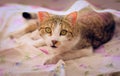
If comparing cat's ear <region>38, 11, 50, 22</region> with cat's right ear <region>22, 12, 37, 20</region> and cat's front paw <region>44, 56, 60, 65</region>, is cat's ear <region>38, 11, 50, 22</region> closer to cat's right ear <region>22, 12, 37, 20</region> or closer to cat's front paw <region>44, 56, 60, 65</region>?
cat's right ear <region>22, 12, 37, 20</region>

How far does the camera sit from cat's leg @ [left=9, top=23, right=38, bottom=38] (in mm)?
1293

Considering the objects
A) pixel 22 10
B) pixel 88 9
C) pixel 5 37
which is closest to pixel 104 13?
pixel 88 9

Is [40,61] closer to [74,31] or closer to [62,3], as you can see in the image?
[74,31]

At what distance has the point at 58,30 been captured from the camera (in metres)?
1.22

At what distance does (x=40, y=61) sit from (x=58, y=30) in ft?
0.64

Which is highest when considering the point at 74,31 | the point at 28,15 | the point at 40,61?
the point at 28,15

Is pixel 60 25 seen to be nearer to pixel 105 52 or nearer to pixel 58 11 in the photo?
pixel 58 11

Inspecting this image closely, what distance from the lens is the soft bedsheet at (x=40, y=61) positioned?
1.13m

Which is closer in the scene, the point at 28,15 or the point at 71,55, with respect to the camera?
the point at 71,55

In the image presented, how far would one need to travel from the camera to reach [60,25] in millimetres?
1241

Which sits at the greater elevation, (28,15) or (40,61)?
(28,15)

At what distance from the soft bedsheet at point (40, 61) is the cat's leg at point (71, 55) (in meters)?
0.02

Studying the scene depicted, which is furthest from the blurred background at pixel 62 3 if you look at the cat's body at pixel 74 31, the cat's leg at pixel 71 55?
the cat's leg at pixel 71 55

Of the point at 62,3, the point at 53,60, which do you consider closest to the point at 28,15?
the point at 62,3
